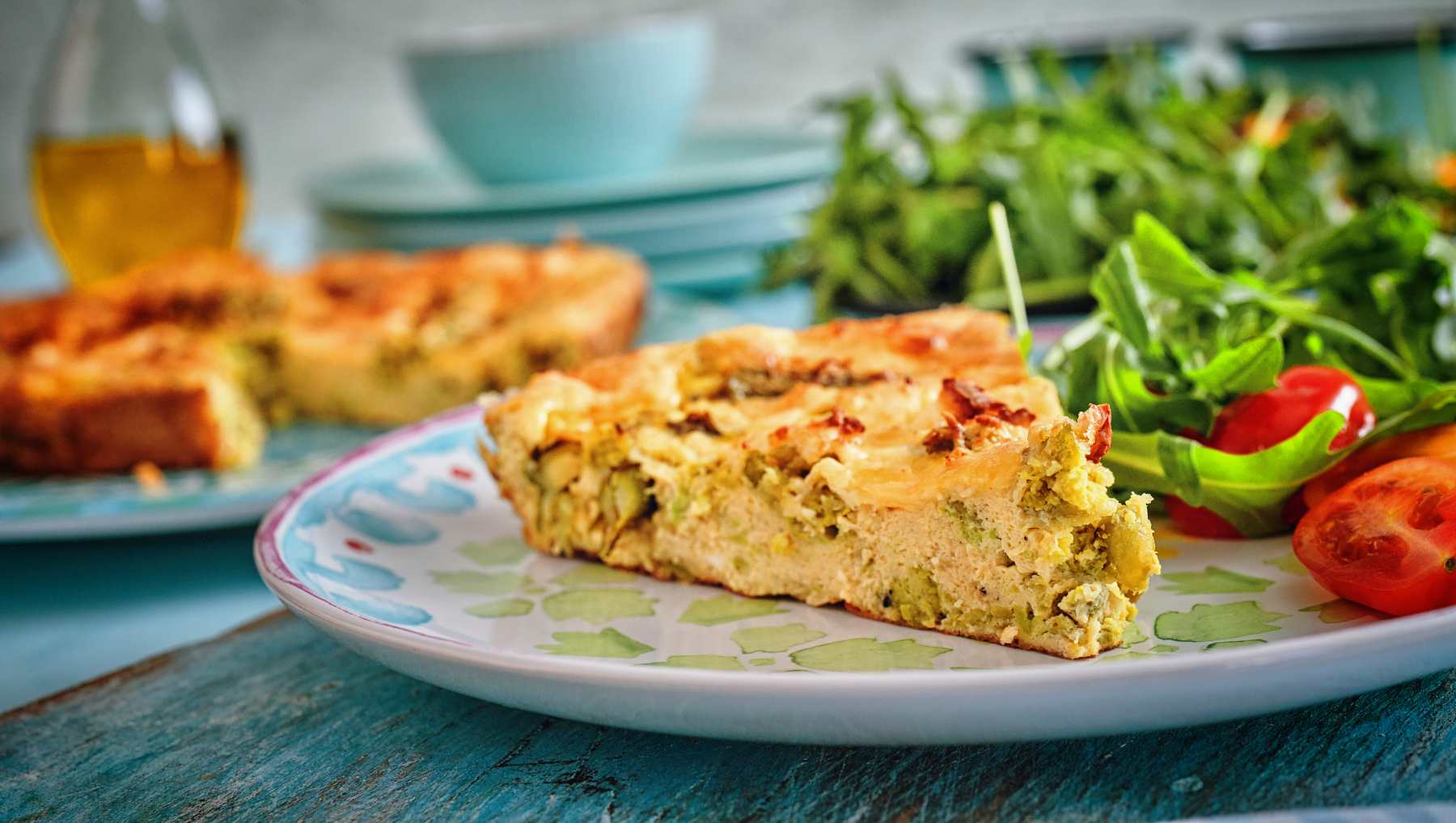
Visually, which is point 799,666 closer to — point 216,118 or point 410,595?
point 410,595

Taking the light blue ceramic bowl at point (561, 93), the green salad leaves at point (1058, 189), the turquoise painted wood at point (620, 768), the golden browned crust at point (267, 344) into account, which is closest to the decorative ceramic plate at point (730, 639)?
the turquoise painted wood at point (620, 768)

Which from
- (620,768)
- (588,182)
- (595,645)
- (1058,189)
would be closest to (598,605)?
(595,645)

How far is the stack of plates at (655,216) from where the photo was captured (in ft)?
16.1

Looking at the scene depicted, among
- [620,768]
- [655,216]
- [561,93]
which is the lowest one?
[620,768]

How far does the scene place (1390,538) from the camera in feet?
Result: 6.00

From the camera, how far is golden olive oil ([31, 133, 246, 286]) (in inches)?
173

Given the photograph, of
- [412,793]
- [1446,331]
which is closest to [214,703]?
[412,793]

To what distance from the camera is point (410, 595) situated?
213 cm

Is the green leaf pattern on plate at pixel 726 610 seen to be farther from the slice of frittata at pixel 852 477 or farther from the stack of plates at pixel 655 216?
the stack of plates at pixel 655 216

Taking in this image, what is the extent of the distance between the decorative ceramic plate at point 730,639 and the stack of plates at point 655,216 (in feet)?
7.15

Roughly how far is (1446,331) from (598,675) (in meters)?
1.88

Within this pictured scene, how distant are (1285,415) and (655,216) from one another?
3.00 meters

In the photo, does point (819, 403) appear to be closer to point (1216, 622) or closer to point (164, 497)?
point (1216, 622)

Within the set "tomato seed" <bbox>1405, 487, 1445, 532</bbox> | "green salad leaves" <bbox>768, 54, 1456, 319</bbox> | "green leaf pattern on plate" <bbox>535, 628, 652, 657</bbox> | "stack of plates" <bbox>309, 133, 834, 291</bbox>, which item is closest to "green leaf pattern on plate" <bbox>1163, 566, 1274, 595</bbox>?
"tomato seed" <bbox>1405, 487, 1445, 532</bbox>
